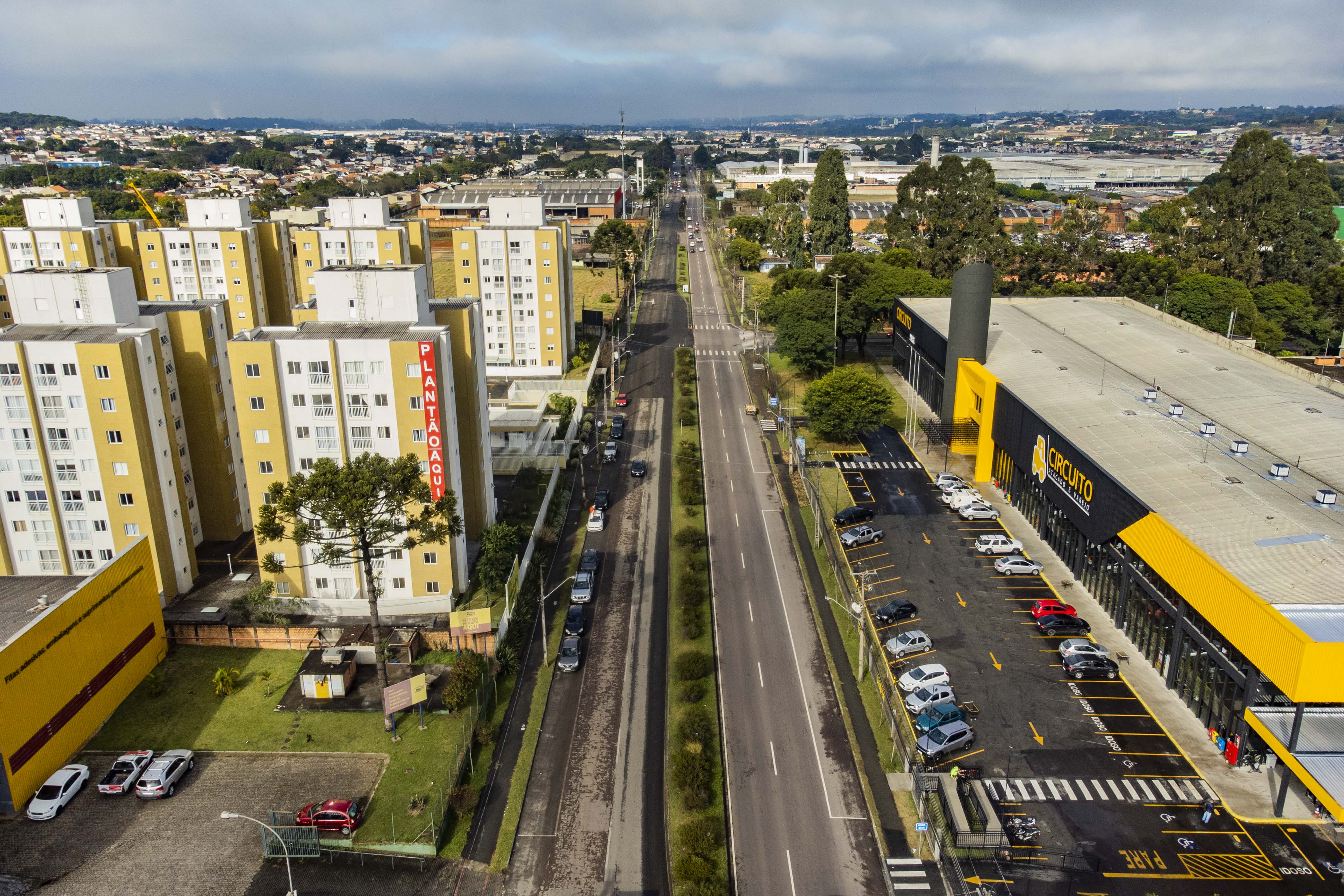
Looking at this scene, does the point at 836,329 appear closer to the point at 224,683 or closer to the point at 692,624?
the point at 692,624

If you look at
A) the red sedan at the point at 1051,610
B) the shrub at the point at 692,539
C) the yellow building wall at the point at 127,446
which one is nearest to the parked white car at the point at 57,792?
the yellow building wall at the point at 127,446

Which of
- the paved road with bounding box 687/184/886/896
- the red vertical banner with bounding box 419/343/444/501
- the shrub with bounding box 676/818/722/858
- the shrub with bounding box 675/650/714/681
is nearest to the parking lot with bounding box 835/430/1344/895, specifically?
the paved road with bounding box 687/184/886/896

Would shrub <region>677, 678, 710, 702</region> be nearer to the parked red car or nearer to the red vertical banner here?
the parked red car

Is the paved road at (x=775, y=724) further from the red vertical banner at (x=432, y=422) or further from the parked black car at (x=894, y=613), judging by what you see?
the red vertical banner at (x=432, y=422)

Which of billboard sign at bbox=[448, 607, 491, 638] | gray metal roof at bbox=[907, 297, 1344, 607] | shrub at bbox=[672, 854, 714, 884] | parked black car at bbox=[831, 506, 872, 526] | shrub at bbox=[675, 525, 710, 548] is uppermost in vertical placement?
gray metal roof at bbox=[907, 297, 1344, 607]

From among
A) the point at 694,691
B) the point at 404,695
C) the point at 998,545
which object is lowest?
the point at 694,691

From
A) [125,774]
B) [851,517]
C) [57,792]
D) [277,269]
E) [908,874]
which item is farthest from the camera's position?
[277,269]

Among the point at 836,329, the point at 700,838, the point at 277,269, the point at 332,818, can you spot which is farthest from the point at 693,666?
the point at 277,269
